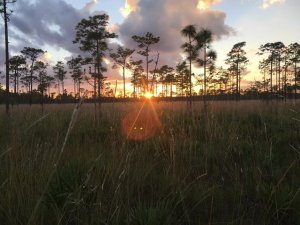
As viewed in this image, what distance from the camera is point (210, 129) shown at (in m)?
4.79

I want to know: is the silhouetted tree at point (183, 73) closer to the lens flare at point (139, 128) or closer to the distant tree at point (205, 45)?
the distant tree at point (205, 45)

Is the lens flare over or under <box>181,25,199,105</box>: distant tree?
under

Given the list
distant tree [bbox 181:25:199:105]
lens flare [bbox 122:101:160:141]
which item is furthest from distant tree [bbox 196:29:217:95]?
lens flare [bbox 122:101:160:141]

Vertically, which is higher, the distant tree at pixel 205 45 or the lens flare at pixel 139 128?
the distant tree at pixel 205 45

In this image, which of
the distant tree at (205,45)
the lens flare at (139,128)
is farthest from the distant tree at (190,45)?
the lens flare at (139,128)

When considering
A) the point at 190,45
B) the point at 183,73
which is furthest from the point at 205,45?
the point at 183,73

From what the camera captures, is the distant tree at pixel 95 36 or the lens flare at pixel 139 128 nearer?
the lens flare at pixel 139 128

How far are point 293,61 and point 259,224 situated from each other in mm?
64820

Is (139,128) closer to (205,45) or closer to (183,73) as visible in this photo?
(205,45)

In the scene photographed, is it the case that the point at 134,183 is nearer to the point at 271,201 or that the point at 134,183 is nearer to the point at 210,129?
the point at 271,201

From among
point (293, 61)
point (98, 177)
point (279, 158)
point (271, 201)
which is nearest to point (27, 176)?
point (98, 177)

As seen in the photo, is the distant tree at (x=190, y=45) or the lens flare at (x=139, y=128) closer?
the lens flare at (x=139, y=128)

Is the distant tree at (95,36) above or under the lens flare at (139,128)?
above

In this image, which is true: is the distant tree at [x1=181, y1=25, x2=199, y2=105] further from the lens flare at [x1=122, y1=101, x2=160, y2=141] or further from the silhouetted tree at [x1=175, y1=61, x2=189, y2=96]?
the lens flare at [x1=122, y1=101, x2=160, y2=141]
